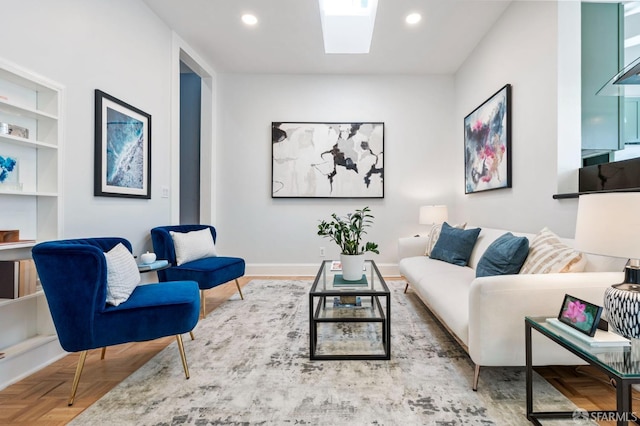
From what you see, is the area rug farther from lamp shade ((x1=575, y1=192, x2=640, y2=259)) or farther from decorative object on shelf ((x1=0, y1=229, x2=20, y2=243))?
decorative object on shelf ((x1=0, y1=229, x2=20, y2=243))

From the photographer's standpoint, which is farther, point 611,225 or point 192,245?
point 192,245

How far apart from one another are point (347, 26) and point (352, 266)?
3.00 meters

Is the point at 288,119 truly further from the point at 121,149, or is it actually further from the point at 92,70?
the point at 92,70

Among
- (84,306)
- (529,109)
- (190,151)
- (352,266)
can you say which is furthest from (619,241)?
(190,151)

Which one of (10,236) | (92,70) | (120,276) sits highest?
(92,70)

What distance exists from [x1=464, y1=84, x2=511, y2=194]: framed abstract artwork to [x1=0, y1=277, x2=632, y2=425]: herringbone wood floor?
5.88 feet

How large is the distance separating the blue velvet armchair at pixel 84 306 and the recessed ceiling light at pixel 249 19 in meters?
2.68

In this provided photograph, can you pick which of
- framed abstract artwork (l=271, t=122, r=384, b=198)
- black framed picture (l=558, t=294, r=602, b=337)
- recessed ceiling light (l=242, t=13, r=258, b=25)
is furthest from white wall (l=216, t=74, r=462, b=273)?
black framed picture (l=558, t=294, r=602, b=337)

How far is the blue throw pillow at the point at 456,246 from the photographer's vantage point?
117 inches

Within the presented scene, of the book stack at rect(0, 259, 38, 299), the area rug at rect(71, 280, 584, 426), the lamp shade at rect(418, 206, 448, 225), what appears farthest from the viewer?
the lamp shade at rect(418, 206, 448, 225)

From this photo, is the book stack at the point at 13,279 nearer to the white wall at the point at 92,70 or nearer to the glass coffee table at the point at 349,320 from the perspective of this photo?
the white wall at the point at 92,70

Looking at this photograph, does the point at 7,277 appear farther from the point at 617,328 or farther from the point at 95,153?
the point at 617,328

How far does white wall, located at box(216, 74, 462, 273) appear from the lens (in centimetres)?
434

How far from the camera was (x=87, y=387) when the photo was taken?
167 cm
